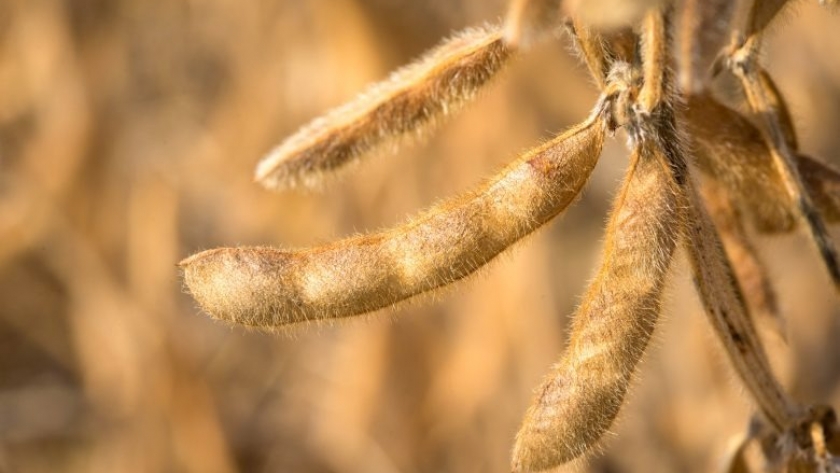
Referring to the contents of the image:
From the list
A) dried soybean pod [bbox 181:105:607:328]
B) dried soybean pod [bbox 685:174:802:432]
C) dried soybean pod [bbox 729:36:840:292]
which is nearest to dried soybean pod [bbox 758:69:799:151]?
dried soybean pod [bbox 729:36:840:292]

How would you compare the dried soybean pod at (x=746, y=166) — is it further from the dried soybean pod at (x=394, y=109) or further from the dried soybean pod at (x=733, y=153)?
the dried soybean pod at (x=394, y=109)

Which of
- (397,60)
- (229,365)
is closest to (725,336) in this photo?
(397,60)

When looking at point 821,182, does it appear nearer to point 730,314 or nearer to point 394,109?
point 730,314

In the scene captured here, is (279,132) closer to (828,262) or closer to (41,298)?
(41,298)

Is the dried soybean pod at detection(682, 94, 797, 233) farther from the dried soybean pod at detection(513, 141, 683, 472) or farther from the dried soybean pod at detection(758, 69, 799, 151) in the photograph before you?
the dried soybean pod at detection(513, 141, 683, 472)

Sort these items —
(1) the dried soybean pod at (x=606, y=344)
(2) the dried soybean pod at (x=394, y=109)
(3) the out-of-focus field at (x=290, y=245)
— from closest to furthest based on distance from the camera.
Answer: (1) the dried soybean pod at (x=606, y=344) < (2) the dried soybean pod at (x=394, y=109) < (3) the out-of-focus field at (x=290, y=245)

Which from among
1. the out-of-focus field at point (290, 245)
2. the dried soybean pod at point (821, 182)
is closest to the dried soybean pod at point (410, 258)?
the dried soybean pod at point (821, 182)

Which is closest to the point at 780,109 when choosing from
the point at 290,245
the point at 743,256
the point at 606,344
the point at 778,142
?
the point at 778,142
